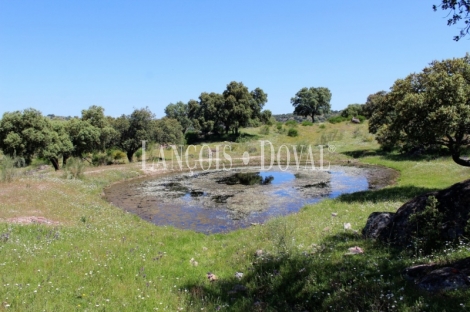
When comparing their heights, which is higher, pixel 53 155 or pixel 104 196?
pixel 53 155

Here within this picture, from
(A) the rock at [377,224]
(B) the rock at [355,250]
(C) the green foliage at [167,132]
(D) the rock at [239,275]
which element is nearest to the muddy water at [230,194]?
(D) the rock at [239,275]

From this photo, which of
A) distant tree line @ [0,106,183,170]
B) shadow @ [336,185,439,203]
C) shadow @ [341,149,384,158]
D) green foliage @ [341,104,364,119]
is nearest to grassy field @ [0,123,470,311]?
shadow @ [336,185,439,203]

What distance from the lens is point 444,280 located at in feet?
17.7

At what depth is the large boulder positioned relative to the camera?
7.73 metres

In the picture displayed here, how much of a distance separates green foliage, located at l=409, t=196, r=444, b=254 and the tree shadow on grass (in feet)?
1.96

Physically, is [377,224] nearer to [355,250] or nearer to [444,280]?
[355,250]

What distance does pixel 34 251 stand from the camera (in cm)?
942

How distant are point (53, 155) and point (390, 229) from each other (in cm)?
3843

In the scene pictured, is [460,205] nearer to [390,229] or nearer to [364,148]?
[390,229]

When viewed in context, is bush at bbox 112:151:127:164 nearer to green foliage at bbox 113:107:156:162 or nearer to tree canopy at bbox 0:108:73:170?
green foliage at bbox 113:107:156:162

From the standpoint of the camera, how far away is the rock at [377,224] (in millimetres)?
9727

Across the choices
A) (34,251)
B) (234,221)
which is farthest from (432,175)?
(34,251)

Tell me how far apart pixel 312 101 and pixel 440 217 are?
3922 inches

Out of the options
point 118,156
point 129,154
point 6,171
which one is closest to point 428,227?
point 6,171
